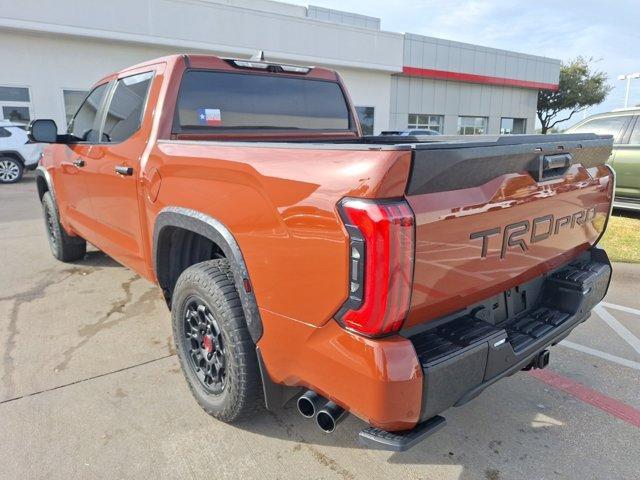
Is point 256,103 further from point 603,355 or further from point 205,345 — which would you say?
point 603,355

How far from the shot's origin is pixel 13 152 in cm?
1332

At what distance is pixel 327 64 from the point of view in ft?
70.7

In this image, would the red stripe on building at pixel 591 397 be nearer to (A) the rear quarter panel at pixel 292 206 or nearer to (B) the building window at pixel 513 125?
(A) the rear quarter panel at pixel 292 206

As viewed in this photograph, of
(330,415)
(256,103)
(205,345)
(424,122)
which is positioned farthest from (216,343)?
(424,122)

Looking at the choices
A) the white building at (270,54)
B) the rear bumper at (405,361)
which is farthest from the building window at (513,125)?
the rear bumper at (405,361)

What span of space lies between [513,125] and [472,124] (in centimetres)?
472

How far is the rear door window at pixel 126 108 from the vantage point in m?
3.23

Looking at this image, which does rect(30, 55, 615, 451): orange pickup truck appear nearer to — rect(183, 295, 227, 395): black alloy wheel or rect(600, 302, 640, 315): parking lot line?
rect(183, 295, 227, 395): black alloy wheel

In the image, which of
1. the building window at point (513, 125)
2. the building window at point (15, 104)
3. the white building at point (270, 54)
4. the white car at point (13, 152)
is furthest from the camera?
the building window at point (513, 125)

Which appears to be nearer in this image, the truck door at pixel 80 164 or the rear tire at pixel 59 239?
the truck door at pixel 80 164

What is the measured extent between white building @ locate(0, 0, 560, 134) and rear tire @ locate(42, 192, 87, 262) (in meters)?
12.5

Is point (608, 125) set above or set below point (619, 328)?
above

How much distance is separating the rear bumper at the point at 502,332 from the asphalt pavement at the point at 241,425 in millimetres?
591

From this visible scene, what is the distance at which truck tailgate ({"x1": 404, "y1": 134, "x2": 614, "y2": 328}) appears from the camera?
64.5 inches
